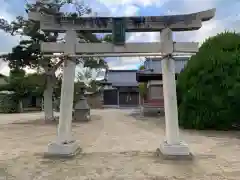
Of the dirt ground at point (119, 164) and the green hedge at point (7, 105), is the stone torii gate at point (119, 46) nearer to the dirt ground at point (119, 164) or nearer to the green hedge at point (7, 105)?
the dirt ground at point (119, 164)

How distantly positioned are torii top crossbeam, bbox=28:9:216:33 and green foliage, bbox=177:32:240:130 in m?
4.72

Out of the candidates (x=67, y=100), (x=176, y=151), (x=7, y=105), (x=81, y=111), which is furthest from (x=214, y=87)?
(x=7, y=105)

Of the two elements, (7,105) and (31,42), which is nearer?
(31,42)

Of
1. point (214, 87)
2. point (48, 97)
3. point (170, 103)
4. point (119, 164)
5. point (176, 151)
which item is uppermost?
point (214, 87)

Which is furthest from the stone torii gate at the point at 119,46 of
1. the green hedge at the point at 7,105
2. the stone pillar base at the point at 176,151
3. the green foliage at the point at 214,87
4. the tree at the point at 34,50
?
the green hedge at the point at 7,105

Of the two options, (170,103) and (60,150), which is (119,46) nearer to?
(170,103)

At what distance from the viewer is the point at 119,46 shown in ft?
22.2

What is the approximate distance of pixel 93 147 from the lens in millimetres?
7859

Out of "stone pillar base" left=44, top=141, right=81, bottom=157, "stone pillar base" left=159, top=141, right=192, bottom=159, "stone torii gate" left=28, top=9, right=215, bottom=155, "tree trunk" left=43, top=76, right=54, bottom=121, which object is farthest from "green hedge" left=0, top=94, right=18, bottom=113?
"stone pillar base" left=159, top=141, right=192, bottom=159

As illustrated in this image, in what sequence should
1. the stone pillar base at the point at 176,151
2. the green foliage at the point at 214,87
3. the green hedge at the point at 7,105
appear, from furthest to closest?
the green hedge at the point at 7,105 < the green foliage at the point at 214,87 < the stone pillar base at the point at 176,151

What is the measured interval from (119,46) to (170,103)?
1.77m

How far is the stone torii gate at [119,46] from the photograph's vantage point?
664cm

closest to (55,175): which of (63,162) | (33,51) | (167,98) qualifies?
(63,162)

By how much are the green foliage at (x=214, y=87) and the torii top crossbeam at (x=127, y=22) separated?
4.72 metres
